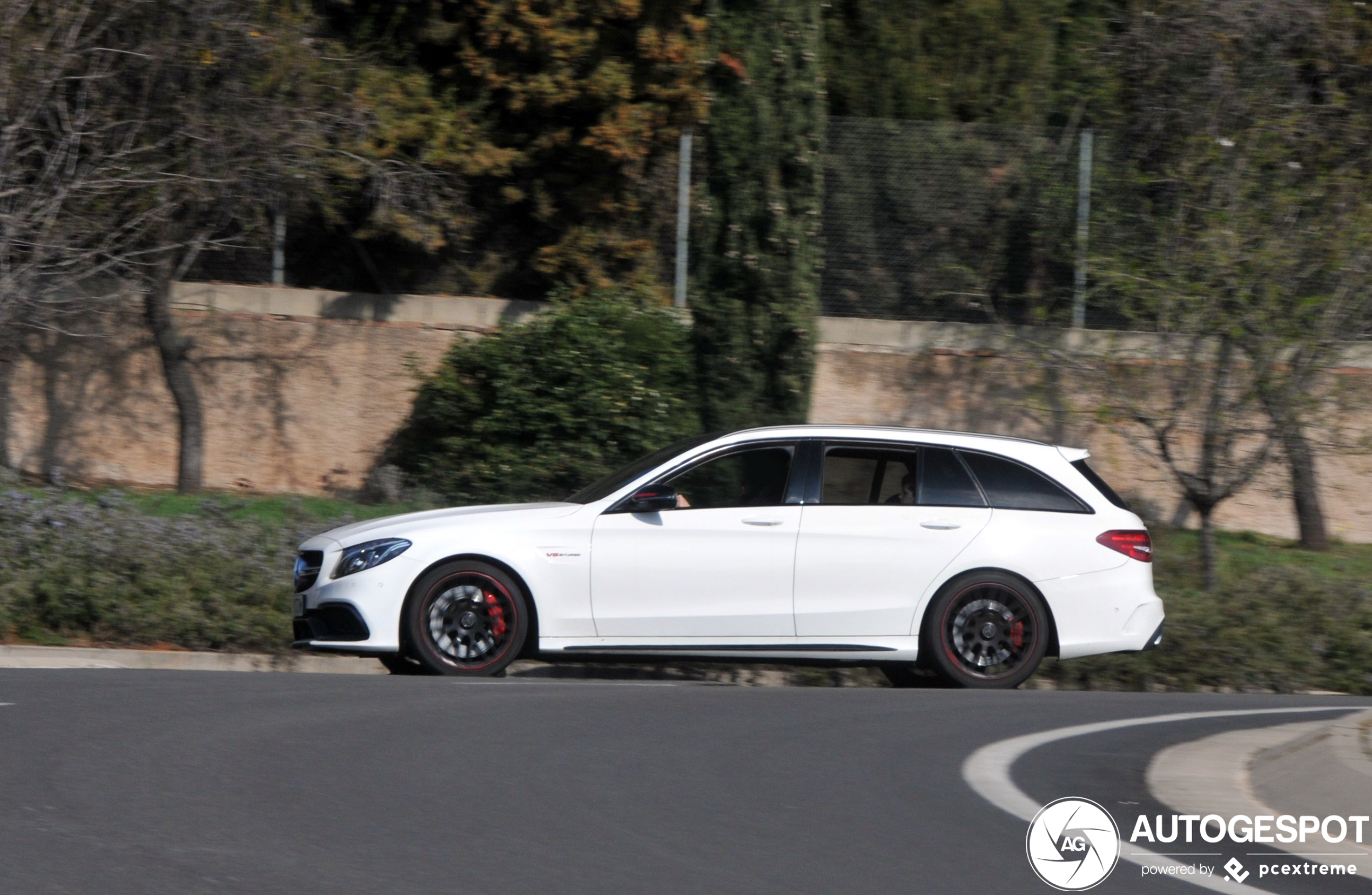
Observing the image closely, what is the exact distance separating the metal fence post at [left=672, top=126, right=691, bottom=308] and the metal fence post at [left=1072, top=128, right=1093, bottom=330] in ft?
13.0

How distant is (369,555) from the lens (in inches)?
382

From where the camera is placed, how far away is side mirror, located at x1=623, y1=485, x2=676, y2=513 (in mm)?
9914

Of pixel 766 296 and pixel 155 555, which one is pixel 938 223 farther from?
pixel 155 555

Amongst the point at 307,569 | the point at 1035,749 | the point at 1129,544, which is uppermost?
the point at 1129,544

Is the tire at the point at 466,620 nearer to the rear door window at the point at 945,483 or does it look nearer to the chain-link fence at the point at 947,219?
the rear door window at the point at 945,483

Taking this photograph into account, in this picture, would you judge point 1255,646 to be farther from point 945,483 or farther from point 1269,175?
point 1269,175

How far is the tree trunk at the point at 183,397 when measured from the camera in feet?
53.8

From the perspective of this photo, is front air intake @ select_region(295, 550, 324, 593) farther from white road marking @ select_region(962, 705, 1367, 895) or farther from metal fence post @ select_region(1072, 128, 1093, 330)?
metal fence post @ select_region(1072, 128, 1093, 330)

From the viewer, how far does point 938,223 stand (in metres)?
17.2

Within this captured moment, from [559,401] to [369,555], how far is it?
5.88m

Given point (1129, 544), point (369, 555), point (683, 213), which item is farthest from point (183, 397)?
point (1129, 544)

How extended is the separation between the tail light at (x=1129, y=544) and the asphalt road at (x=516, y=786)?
4.59ft

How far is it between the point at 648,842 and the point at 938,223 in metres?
12.7

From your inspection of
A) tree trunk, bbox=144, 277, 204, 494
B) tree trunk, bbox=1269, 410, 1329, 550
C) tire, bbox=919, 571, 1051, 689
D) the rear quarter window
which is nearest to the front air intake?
tire, bbox=919, 571, 1051, 689
